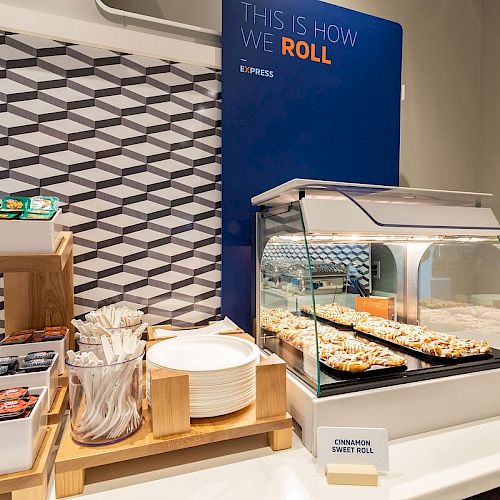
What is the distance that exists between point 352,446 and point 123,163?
1389 mm

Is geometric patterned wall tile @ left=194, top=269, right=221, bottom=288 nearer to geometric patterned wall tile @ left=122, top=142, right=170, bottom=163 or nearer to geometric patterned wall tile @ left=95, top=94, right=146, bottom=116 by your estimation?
geometric patterned wall tile @ left=122, top=142, right=170, bottom=163

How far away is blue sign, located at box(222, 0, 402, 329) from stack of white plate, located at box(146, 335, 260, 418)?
0.53 metres

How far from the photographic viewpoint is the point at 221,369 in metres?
1.00

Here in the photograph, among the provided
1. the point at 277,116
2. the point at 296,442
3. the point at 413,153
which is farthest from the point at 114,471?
the point at 413,153

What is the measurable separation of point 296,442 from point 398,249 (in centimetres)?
98

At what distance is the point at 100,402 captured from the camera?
2.96 ft

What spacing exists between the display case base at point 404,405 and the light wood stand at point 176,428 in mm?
87

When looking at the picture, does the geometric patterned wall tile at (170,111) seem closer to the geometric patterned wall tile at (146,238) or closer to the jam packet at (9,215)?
the geometric patterned wall tile at (146,238)

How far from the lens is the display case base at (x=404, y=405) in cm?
103

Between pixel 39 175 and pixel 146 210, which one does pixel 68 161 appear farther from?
pixel 146 210

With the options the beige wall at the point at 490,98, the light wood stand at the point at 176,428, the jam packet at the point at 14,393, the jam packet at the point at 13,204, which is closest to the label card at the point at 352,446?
the light wood stand at the point at 176,428

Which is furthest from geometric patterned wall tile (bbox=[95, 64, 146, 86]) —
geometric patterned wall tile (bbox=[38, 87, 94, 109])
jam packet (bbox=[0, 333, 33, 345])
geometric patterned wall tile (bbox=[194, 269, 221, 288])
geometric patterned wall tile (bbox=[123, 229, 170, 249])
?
jam packet (bbox=[0, 333, 33, 345])

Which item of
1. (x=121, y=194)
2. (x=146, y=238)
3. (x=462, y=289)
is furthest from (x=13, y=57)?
(x=462, y=289)

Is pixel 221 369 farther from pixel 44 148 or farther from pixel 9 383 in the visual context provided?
pixel 44 148
